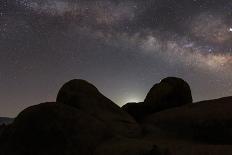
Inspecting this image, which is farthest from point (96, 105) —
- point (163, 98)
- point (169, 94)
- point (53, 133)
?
point (169, 94)

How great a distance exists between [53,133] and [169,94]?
382 inches

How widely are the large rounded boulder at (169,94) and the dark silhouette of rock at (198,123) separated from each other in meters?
2.70

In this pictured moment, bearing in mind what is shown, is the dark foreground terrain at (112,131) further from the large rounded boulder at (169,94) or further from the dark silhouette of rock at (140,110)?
the large rounded boulder at (169,94)

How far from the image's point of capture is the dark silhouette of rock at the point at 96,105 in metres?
18.7

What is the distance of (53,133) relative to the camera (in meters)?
16.4

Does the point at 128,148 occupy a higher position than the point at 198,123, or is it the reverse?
the point at 198,123

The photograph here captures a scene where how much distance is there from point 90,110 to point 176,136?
5092 mm

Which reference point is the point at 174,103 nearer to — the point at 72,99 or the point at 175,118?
the point at 175,118

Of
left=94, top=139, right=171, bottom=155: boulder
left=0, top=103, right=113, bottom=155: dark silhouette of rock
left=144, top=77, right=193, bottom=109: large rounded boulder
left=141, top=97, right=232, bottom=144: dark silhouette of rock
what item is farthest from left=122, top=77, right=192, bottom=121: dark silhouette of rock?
left=94, top=139, right=171, bottom=155: boulder

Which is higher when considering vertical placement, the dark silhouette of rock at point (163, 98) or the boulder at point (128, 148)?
the dark silhouette of rock at point (163, 98)

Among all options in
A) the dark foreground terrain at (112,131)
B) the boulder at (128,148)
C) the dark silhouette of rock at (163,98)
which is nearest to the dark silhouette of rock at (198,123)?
the dark foreground terrain at (112,131)

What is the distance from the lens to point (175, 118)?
18734 millimetres

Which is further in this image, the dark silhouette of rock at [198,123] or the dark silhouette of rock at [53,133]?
the dark silhouette of rock at [198,123]

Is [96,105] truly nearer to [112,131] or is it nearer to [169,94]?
[112,131]
